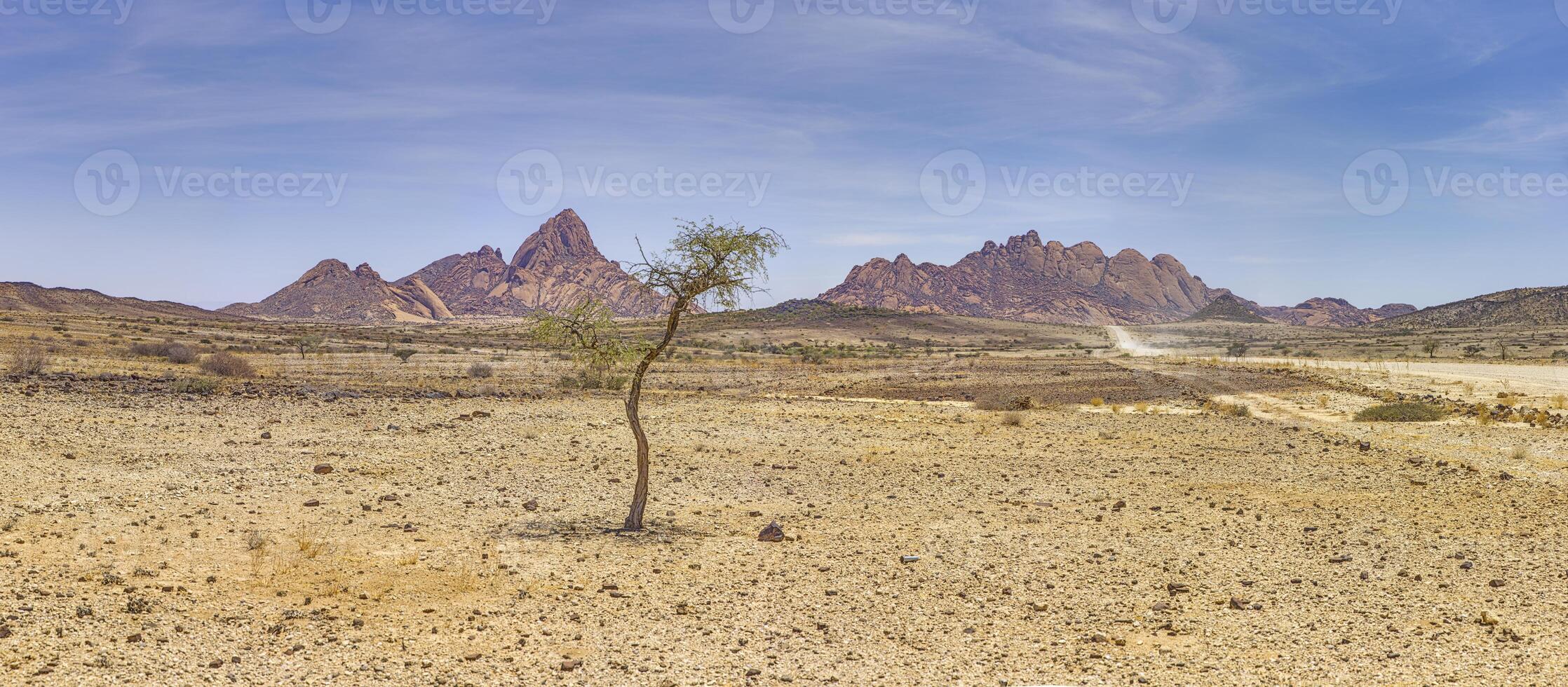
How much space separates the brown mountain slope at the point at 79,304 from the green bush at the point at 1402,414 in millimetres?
119248

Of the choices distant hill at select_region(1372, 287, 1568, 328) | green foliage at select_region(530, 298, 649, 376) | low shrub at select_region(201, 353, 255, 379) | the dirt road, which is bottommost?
the dirt road

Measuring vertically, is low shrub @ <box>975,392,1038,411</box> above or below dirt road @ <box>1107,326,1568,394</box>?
below

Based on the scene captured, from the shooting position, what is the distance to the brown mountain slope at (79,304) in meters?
113

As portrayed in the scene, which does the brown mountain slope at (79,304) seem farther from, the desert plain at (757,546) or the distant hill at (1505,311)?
the distant hill at (1505,311)

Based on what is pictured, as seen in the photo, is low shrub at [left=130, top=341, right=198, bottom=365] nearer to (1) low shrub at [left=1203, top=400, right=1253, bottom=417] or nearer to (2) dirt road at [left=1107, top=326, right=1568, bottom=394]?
(1) low shrub at [left=1203, top=400, right=1253, bottom=417]

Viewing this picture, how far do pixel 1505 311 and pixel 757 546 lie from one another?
142 meters

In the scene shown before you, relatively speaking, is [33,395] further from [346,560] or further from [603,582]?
[603,582]

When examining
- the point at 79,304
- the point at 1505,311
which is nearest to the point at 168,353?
the point at 79,304

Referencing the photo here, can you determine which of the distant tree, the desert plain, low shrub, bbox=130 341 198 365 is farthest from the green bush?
the distant tree

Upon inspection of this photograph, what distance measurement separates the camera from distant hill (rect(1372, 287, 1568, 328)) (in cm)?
11294

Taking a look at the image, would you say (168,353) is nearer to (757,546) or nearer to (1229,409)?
(757,546)

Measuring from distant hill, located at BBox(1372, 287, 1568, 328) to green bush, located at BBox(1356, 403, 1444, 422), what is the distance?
107 meters

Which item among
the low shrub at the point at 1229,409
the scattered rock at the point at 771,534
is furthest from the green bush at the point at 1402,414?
the scattered rock at the point at 771,534

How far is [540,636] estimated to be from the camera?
7883mm
